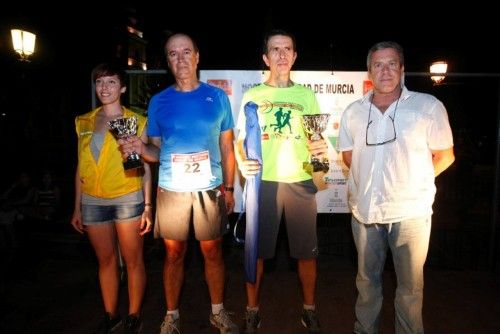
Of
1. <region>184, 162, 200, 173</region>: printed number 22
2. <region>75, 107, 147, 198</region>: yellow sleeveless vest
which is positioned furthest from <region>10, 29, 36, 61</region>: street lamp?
<region>184, 162, 200, 173</region>: printed number 22

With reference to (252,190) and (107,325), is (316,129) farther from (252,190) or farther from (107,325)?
(107,325)

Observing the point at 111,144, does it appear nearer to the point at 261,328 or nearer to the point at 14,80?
the point at 261,328

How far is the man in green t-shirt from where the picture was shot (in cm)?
332

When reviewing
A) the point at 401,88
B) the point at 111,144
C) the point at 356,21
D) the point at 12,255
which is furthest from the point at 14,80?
the point at 401,88

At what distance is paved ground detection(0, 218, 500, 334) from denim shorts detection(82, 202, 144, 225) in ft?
3.88

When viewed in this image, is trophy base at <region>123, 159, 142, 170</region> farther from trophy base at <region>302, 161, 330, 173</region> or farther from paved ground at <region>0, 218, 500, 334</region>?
paved ground at <region>0, 218, 500, 334</region>

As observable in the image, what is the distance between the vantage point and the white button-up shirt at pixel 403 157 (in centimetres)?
282

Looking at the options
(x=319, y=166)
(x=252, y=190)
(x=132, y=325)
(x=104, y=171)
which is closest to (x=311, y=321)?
(x=252, y=190)

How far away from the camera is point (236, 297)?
439 centimetres

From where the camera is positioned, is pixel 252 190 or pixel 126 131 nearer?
pixel 126 131

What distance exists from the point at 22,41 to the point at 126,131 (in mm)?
8978

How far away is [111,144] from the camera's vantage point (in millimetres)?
3217

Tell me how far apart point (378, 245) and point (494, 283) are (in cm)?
271

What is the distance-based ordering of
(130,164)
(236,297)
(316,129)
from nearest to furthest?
(130,164)
(316,129)
(236,297)
